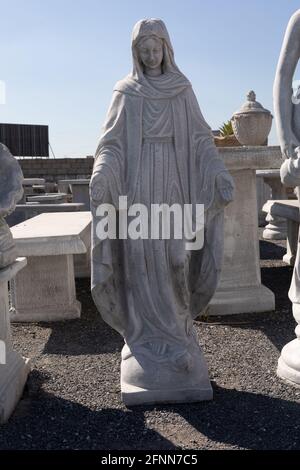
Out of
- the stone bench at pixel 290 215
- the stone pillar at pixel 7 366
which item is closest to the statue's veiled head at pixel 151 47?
the stone pillar at pixel 7 366

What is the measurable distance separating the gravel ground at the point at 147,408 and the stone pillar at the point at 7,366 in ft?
0.26

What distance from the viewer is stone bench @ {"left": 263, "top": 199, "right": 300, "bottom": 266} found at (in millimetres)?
6820

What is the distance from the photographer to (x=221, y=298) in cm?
540

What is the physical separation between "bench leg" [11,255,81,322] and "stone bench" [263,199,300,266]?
301cm

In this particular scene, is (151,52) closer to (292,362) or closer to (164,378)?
(164,378)

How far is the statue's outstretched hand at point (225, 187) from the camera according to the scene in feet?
10.6

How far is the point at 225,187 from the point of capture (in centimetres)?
323

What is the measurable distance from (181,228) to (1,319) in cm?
132

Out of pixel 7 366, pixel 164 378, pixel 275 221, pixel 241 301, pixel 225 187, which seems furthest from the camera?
pixel 275 221

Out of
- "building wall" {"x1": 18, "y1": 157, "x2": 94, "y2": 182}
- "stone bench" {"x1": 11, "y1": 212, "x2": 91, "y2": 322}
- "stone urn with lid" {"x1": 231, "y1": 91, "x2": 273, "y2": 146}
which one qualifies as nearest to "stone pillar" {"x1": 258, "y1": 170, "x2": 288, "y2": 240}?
"stone urn with lid" {"x1": 231, "y1": 91, "x2": 273, "y2": 146}

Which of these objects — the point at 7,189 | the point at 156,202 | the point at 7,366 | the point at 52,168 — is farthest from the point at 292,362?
the point at 52,168

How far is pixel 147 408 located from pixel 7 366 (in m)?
0.94

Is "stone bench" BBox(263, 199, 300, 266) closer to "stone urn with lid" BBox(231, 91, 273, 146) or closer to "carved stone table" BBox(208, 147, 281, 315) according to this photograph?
"stone urn with lid" BBox(231, 91, 273, 146)
